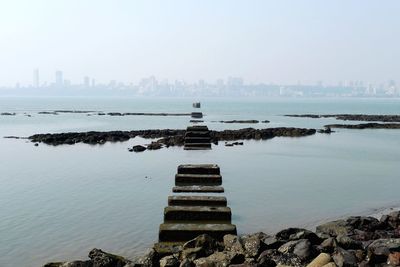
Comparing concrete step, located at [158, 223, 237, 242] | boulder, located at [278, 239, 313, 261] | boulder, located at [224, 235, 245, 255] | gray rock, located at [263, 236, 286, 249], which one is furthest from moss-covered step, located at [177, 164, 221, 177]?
boulder, located at [278, 239, 313, 261]

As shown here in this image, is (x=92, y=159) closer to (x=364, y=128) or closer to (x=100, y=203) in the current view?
(x=100, y=203)

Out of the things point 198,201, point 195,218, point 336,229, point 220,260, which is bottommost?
point 336,229

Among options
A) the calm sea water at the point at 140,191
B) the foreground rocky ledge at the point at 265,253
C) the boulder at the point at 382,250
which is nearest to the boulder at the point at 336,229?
the foreground rocky ledge at the point at 265,253

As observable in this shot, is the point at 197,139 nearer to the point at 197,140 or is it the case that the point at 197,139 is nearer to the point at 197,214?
the point at 197,140

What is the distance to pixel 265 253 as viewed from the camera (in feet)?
31.8

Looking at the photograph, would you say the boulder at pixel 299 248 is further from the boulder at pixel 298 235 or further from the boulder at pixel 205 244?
the boulder at pixel 205 244

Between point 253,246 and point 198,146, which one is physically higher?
point 253,246

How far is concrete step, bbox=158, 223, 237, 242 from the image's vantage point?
38.7 ft

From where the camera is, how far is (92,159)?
29.8 metres

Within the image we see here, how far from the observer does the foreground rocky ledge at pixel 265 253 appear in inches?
363

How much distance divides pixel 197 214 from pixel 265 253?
381cm

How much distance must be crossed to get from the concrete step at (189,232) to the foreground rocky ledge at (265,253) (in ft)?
1.85

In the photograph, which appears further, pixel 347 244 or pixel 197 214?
pixel 197 214

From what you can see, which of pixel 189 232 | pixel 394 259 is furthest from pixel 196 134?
pixel 394 259
